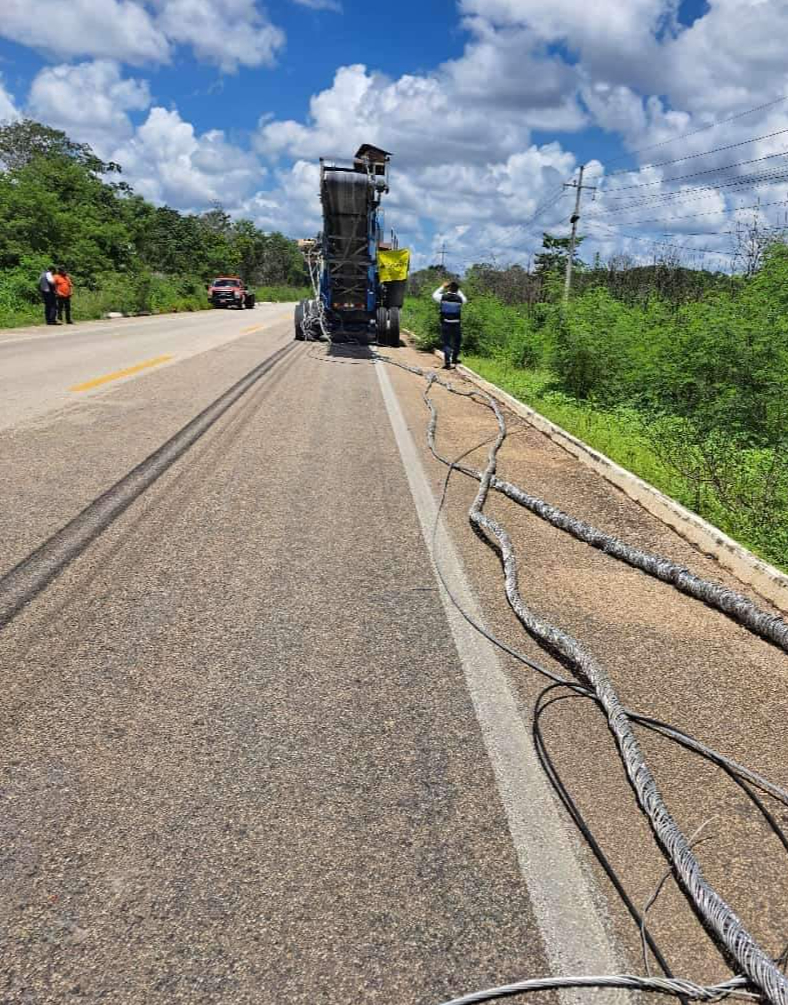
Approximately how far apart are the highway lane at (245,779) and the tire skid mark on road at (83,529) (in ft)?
0.34

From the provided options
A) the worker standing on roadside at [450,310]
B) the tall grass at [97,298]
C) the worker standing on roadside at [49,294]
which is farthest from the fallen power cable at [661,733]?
the tall grass at [97,298]

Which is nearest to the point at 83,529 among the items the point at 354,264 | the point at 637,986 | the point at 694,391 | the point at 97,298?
the point at 637,986

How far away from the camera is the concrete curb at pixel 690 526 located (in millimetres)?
4547

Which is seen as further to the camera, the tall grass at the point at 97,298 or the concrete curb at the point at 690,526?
the tall grass at the point at 97,298

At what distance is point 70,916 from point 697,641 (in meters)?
3.19

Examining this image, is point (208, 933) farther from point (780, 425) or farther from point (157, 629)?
point (780, 425)

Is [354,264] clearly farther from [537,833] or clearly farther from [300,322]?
[537,833]

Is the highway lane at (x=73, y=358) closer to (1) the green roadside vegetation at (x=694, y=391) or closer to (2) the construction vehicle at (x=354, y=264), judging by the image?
(2) the construction vehicle at (x=354, y=264)

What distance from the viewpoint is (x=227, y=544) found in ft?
15.8

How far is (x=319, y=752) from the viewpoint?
2.77m

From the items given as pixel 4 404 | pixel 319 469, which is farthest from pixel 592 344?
pixel 4 404

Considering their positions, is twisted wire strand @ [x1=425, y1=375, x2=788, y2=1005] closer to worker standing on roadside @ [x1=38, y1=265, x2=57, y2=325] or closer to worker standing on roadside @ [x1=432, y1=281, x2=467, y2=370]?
worker standing on roadside @ [x1=432, y1=281, x2=467, y2=370]

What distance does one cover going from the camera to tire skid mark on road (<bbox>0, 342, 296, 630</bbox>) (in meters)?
A: 3.88

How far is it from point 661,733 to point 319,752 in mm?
1418
